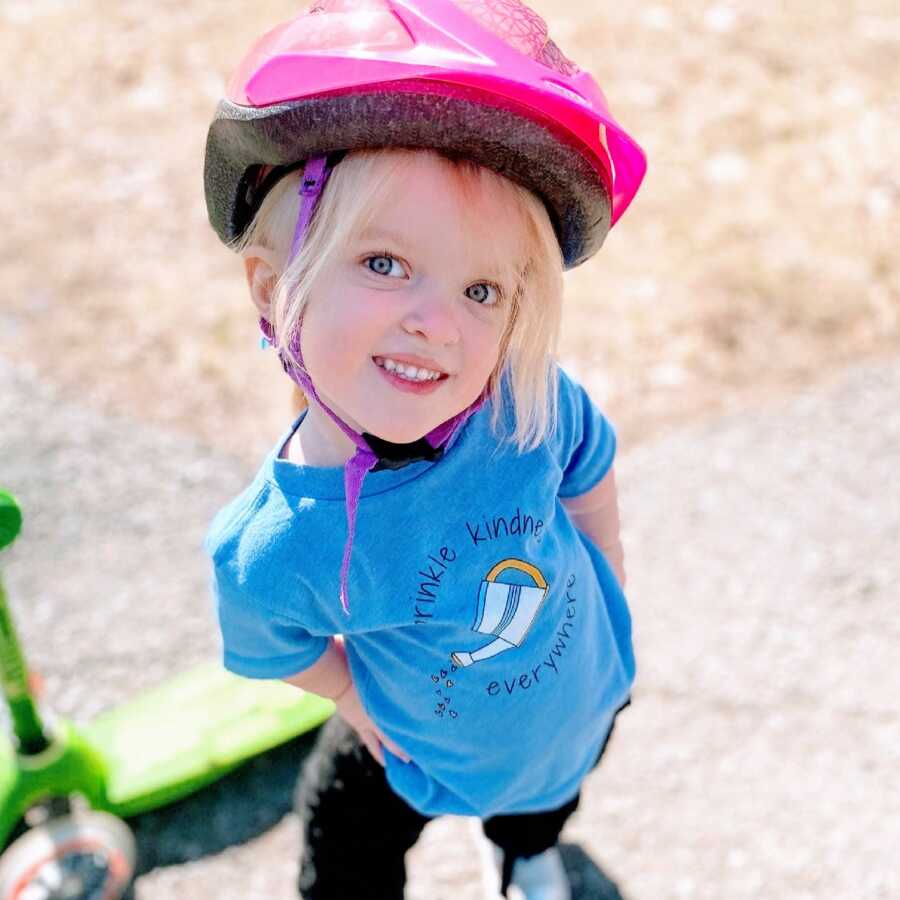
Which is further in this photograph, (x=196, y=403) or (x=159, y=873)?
(x=196, y=403)

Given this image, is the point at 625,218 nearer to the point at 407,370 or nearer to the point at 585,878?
the point at 585,878

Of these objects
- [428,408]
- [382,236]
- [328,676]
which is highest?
[382,236]

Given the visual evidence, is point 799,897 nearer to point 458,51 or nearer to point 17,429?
point 458,51

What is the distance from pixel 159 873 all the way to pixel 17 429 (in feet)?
5.28

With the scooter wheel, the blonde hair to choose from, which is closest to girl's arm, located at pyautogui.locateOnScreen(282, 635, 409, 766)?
the blonde hair

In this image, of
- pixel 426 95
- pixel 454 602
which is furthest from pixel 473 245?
pixel 454 602

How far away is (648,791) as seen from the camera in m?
2.76

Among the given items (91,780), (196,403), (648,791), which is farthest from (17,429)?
(648,791)

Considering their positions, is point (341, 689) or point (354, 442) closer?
point (354, 442)

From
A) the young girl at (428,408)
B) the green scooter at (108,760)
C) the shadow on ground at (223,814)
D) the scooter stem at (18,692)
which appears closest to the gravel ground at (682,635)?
the shadow on ground at (223,814)

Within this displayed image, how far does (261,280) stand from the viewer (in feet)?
5.43

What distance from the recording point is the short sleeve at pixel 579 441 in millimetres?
1907

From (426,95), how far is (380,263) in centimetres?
22

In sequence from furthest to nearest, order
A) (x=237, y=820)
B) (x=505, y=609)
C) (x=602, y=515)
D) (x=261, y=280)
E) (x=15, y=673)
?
(x=237, y=820) < (x=15, y=673) < (x=602, y=515) < (x=505, y=609) < (x=261, y=280)
